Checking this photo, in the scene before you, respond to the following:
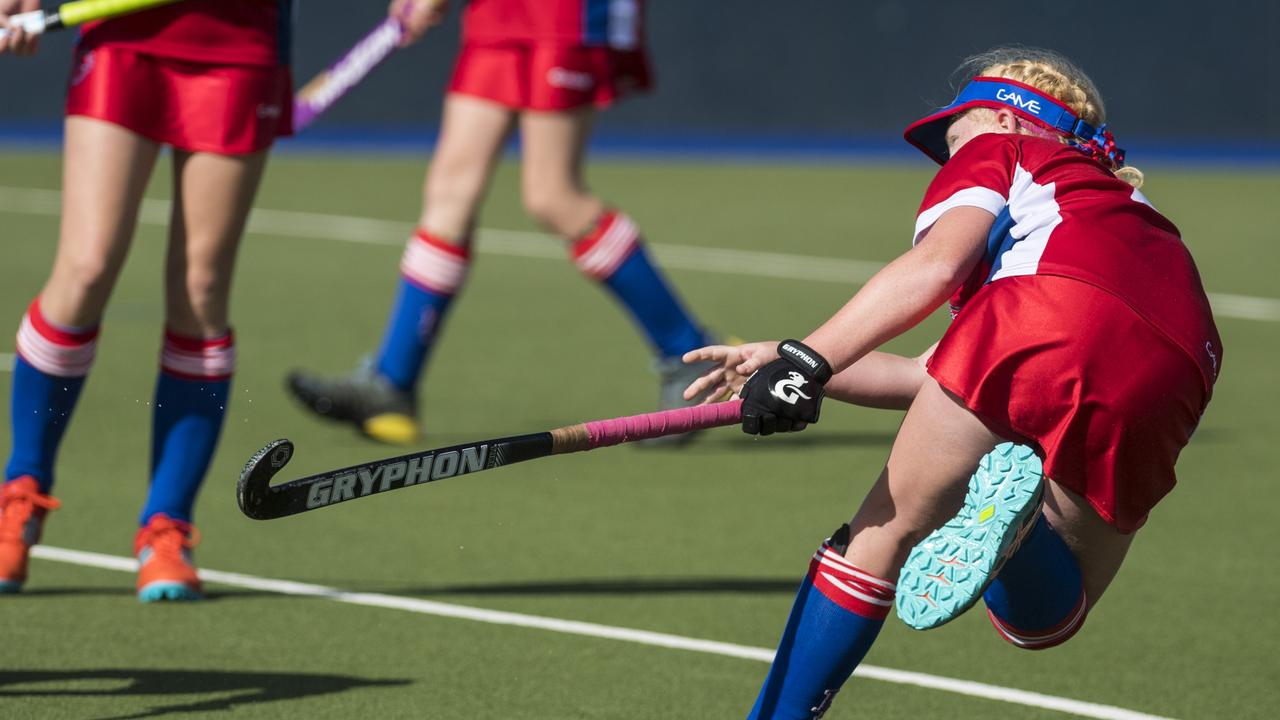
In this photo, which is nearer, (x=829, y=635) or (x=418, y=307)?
(x=829, y=635)

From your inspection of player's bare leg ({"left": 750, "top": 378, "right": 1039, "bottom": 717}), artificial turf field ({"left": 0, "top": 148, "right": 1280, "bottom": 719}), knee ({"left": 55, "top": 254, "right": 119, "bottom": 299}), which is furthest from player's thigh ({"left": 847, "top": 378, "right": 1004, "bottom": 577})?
knee ({"left": 55, "top": 254, "right": 119, "bottom": 299})

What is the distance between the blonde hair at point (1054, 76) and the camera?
3006 mm

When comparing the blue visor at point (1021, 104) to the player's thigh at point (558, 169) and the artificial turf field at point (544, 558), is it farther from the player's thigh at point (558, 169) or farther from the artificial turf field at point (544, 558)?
the player's thigh at point (558, 169)

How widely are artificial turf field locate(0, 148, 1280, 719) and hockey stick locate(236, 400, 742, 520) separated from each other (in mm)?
680

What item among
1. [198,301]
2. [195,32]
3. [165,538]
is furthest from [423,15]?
[165,538]

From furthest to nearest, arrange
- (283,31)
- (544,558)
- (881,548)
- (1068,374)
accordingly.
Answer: (544,558), (283,31), (881,548), (1068,374)

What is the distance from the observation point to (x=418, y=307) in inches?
225

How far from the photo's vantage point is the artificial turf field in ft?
11.4

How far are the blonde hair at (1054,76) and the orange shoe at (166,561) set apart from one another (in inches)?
76.8

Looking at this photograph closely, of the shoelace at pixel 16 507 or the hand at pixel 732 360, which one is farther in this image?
the shoelace at pixel 16 507

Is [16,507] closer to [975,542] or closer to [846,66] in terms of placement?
[975,542]

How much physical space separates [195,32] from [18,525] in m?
1.08

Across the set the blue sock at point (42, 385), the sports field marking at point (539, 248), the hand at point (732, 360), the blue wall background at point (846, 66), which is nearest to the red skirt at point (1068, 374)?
the hand at point (732, 360)

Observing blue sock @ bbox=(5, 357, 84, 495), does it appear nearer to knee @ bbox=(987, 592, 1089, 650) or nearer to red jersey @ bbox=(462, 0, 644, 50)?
knee @ bbox=(987, 592, 1089, 650)
